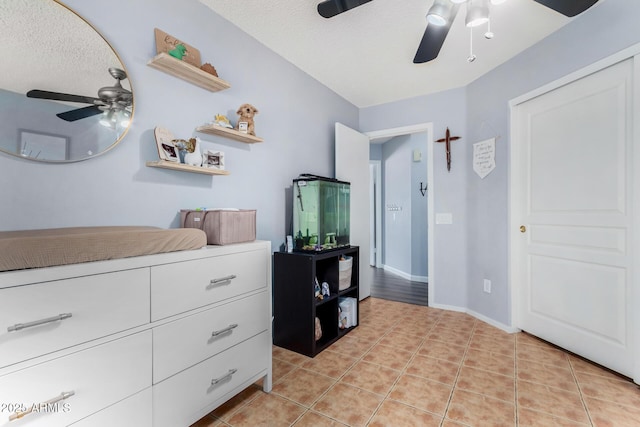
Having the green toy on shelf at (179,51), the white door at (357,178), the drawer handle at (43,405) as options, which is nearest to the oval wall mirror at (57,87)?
the green toy on shelf at (179,51)

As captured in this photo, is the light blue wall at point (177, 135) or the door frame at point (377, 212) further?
the door frame at point (377, 212)

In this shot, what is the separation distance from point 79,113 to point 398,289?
12.2 ft

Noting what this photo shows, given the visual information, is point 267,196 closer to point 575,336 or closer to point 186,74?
point 186,74

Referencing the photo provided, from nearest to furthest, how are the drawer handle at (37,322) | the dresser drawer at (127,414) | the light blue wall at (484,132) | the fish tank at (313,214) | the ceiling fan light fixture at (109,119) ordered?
the drawer handle at (37,322), the dresser drawer at (127,414), the ceiling fan light fixture at (109,119), the light blue wall at (484,132), the fish tank at (313,214)

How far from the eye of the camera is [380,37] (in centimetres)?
220

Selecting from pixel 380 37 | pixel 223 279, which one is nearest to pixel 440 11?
pixel 380 37

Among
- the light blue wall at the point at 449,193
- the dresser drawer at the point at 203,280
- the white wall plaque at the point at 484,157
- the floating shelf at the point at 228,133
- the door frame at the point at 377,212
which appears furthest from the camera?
the door frame at the point at 377,212

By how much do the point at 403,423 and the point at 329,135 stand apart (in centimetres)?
255

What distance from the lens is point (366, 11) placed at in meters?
1.90

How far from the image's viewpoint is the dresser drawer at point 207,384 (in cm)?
117

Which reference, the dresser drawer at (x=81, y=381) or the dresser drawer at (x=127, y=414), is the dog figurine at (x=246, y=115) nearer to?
the dresser drawer at (x=81, y=381)

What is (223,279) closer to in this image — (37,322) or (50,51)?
(37,322)

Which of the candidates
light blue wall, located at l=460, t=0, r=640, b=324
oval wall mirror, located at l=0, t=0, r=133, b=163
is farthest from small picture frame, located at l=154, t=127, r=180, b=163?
light blue wall, located at l=460, t=0, r=640, b=324

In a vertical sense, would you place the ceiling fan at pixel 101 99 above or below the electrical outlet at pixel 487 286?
above
